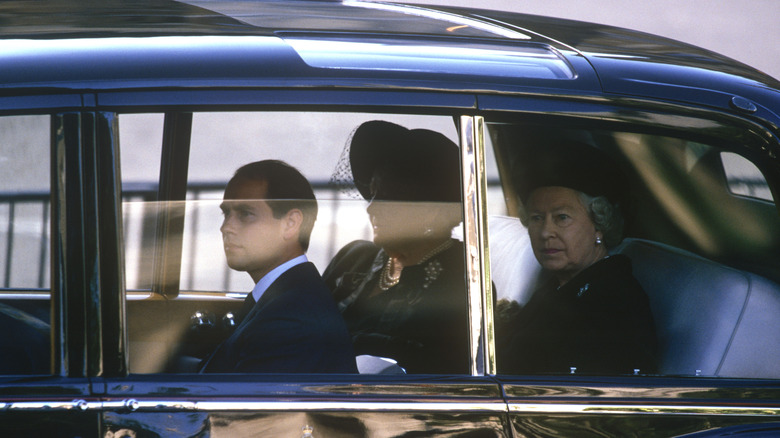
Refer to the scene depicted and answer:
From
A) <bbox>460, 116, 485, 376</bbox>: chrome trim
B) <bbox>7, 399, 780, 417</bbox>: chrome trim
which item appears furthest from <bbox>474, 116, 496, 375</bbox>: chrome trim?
<bbox>7, 399, 780, 417</bbox>: chrome trim

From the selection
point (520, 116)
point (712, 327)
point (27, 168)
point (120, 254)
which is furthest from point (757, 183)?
point (27, 168)

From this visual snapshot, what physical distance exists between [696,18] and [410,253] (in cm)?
807

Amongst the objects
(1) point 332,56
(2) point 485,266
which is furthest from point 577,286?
(1) point 332,56

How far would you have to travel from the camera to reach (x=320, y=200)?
227cm

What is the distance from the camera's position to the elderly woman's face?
2781 millimetres

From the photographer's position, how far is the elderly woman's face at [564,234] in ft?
9.12

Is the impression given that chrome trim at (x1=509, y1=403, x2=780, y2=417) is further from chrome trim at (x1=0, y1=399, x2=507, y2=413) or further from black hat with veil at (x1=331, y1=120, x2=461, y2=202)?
black hat with veil at (x1=331, y1=120, x2=461, y2=202)

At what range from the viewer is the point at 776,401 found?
2.14 metres

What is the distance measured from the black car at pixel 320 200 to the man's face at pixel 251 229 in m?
0.05

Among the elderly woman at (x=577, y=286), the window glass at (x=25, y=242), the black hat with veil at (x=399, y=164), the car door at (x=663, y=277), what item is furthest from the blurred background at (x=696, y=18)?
the window glass at (x=25, y=242)

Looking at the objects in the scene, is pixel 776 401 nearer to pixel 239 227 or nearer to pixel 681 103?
pixel 681 103

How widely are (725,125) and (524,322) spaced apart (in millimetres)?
695

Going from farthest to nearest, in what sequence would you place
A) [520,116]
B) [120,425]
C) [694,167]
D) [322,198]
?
[694,167], [322,198], [520,116], [120,425]

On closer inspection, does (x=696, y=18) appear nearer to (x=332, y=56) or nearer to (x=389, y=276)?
(x=389, y=276)
